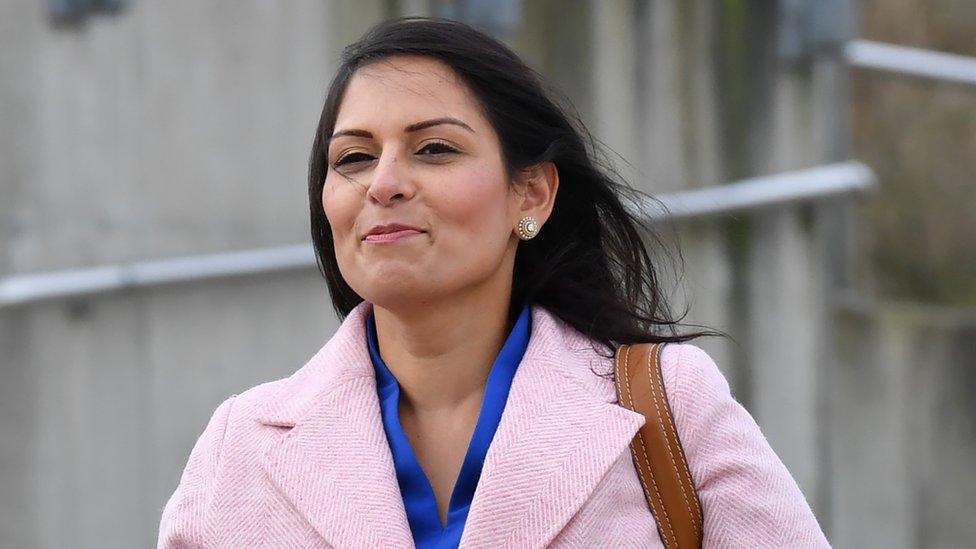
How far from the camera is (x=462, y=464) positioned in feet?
12.2

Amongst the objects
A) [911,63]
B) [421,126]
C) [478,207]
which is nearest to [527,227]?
[478,207]

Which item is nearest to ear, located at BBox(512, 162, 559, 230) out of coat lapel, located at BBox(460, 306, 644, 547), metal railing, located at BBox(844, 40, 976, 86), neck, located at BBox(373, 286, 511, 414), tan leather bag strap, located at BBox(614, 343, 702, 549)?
neck, located at BBox(373, 286, 511, 414)

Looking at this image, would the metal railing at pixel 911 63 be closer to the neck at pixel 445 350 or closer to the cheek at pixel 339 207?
the neck at pixel 445 350

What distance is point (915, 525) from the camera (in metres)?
11.4

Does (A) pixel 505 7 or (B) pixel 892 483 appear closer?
(A) pixel 505 7

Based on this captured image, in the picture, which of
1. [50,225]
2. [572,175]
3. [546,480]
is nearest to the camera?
[546,480]

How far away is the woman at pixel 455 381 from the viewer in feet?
11.9

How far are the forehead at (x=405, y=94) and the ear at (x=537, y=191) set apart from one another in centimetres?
17

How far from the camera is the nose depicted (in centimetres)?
363

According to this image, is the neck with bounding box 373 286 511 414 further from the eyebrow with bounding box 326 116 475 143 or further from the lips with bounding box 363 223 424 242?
the eyebrow with bounding box 326 116 475 143

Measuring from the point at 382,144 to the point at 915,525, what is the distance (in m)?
8.18

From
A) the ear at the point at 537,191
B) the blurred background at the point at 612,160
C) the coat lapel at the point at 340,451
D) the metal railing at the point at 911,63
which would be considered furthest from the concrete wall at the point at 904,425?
the coat lapel at the point at 340,451

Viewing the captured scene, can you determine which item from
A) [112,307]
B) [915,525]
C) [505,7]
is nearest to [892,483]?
[915,525]

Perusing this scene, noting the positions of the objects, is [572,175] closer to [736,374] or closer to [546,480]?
[546,480]
